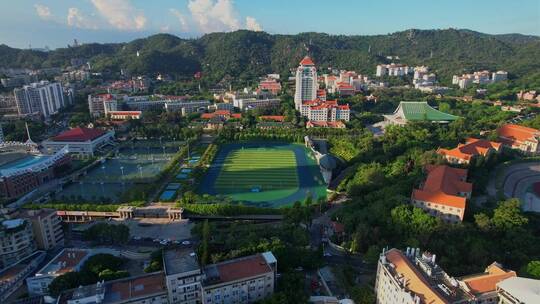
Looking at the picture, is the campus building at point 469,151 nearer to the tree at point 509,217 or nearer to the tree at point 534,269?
the tree at point 509,217

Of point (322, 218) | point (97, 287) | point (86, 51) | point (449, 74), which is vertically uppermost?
point (86, 51)

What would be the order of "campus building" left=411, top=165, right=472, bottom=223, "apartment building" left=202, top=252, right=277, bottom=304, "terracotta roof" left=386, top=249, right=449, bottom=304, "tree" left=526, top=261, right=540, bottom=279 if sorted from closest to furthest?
"terracotta roof" left=386, top=249, right=449, bottom=304 < "apartment building" left=202, top=252, right=277, bottom=304 < "tree" left=526, top=261, right=540, bottom=279 < "campus building" left=411, top=165, right=472, bottom=223

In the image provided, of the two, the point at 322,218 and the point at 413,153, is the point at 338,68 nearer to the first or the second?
the point at 413,153

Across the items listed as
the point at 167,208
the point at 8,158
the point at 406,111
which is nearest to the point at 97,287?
the point at 167,208

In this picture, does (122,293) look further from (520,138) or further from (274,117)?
(274,117)

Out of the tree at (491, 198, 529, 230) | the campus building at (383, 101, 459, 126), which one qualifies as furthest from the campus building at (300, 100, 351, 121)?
the tree at (491, 198, 529, 230)

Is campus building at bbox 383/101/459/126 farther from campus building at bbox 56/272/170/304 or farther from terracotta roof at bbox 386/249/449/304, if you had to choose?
campus building at bbox 56/272/170/304

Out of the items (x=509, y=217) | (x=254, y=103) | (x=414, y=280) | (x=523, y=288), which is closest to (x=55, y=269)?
(x=414, y=280)
